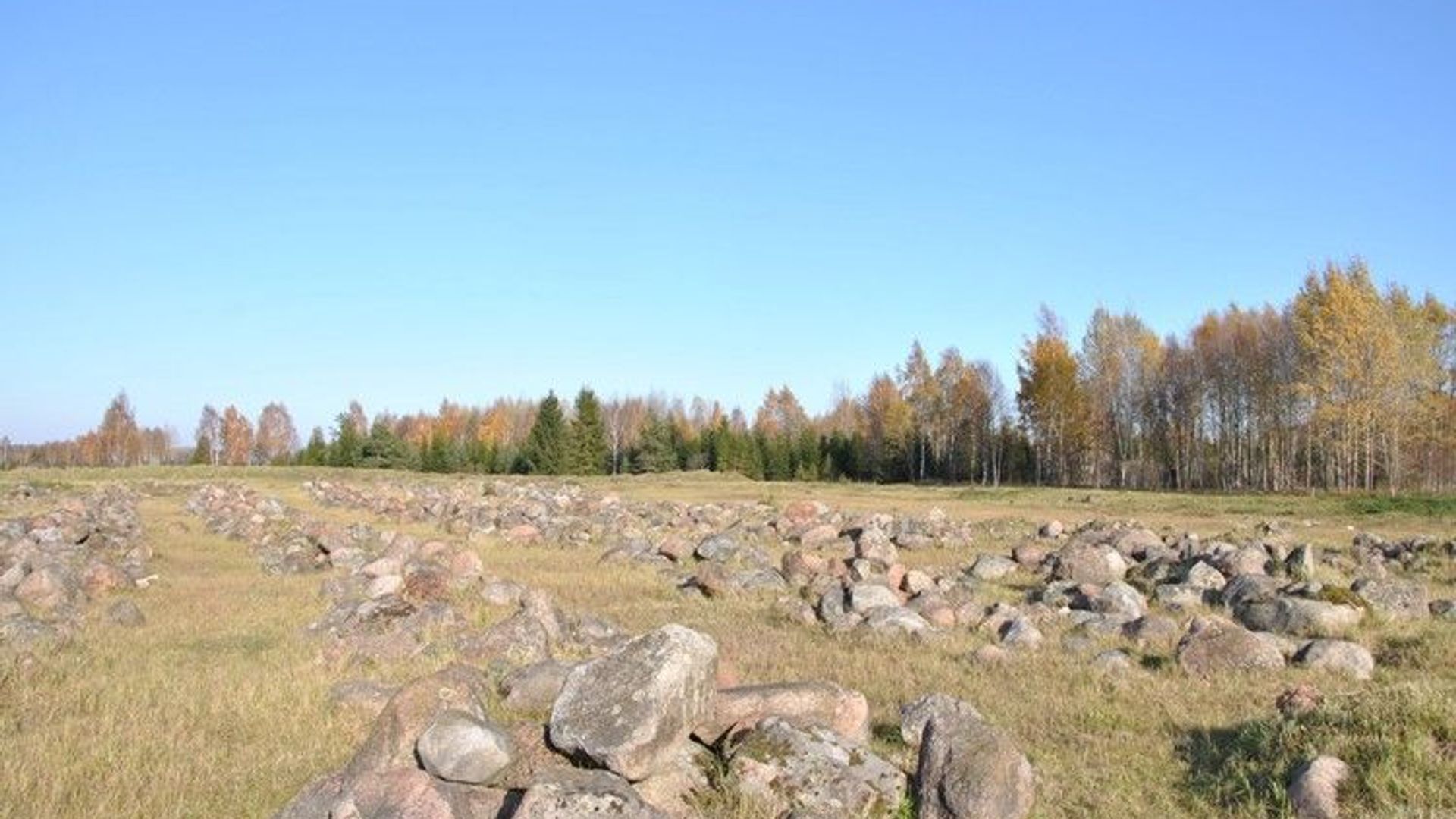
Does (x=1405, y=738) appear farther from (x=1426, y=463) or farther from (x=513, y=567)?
(x=1426, y=463)

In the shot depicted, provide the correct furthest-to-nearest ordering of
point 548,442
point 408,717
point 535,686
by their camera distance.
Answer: point 548,442
point 535,686
point 408,717

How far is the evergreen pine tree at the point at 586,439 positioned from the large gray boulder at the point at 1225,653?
76.5m

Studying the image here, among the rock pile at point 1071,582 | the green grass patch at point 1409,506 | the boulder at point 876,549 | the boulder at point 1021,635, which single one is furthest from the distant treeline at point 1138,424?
the boulder at point 1021,635

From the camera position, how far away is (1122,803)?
301 inches

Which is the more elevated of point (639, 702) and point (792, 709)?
point (639, 702)

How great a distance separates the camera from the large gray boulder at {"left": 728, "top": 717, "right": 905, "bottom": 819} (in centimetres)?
693

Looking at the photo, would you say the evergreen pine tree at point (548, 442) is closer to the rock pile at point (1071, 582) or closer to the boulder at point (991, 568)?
the rock pile at point (1071, 582)

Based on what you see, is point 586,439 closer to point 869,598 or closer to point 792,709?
point 869,598

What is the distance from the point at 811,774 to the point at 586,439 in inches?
3237

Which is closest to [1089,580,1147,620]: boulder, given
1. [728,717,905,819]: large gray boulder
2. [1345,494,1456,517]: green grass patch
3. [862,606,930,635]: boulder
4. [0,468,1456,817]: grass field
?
[0,468,1456,817]: grass field

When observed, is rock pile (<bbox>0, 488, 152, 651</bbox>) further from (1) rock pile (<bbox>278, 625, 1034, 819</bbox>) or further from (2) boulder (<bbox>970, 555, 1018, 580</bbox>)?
(2) boulder (<bbox>970, 555, 1018, 580</bbox>)

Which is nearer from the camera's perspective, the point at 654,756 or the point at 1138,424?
the point at 654,756

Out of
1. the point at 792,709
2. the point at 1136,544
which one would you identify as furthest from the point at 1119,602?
the point at 1136,544

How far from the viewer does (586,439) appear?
8838 centimetres
